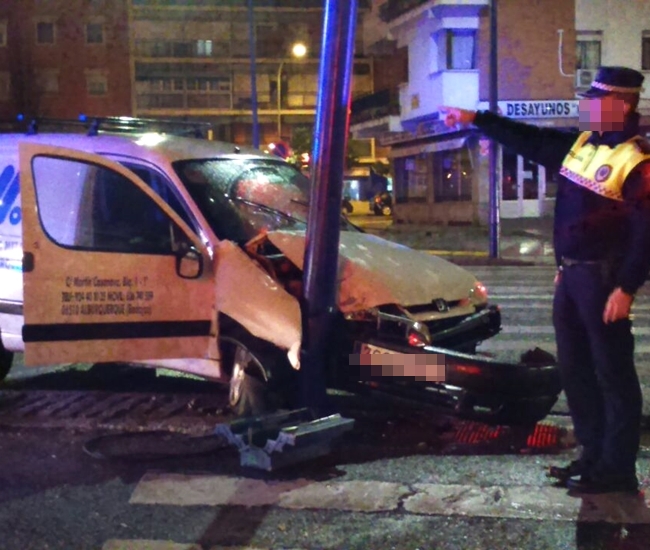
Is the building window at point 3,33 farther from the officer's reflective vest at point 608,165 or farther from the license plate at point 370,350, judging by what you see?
the officer's reflective vest at point 608,165

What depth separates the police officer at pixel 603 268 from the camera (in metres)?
4.32

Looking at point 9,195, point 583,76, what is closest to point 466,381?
point 9,195

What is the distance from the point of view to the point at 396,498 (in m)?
4.70

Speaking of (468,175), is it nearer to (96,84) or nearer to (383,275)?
(383,275)

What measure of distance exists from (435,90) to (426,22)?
2.50m

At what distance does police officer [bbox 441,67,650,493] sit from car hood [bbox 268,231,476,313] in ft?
3.92

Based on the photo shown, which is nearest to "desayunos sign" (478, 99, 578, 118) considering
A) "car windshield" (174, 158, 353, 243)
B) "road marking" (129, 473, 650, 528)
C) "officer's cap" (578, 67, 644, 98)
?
"car windshield" (174, 158, 353, 243)

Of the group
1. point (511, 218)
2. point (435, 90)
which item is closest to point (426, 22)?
point (435, 90)

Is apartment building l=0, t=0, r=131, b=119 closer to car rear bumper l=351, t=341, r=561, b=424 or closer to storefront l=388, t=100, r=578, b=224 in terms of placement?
storefront l=388, t=100, r=578, b=224

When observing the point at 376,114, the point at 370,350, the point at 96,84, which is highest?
the point at 96,84

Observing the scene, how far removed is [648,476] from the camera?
195 inches

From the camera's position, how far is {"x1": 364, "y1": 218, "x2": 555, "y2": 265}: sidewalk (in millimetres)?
19344

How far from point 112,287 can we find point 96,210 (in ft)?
2.23

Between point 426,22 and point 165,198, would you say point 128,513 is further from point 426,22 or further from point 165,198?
point 426,22
